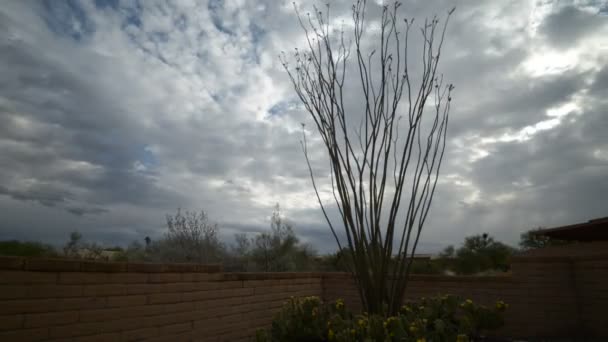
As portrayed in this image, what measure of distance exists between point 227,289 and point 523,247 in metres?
21.4

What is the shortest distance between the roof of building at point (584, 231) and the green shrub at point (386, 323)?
6696mm

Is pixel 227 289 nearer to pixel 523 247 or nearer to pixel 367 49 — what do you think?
pixel 367 49

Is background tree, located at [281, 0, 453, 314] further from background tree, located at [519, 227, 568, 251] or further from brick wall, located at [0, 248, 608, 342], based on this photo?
background tree, located at [519, 227, 568, 251]

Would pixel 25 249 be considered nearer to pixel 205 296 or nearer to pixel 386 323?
pixel 205 296

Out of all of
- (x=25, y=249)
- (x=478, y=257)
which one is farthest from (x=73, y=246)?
(x=478, y=257)

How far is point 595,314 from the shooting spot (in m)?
6.16

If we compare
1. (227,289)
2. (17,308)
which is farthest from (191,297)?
(17,308)

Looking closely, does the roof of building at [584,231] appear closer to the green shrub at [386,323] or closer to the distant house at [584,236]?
the distant house at [584,236]

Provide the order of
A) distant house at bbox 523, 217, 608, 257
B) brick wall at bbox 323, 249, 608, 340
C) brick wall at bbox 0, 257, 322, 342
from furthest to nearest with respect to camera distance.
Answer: distant house at bbox 523, 217, 608, 257 < brick wall at bbox 323, 249, 608, 340 < brick wall at bbox 0, 257, 322, 342

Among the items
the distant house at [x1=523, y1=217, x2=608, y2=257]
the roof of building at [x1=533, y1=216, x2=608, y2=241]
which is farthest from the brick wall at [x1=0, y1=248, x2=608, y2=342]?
the roof of building at [x1=533, y1=216, x2=608, y2=241]

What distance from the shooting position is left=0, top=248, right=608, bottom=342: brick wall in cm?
323

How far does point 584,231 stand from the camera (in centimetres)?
1015

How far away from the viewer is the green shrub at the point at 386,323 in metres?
3.53

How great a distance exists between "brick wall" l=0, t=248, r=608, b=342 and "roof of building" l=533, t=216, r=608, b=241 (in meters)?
3.86
